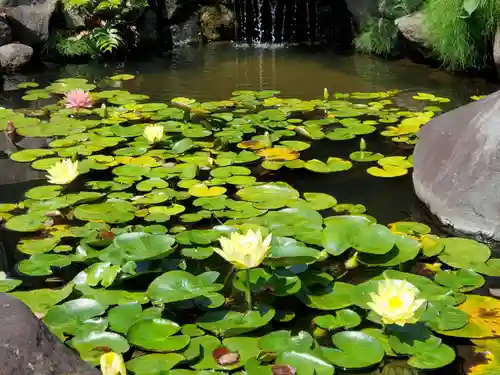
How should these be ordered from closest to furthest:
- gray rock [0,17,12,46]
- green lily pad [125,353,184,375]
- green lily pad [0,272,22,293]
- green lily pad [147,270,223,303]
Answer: green lily pad [125,353,184,375] → green lily pad [147,270,223,303] → green lily pad [0,272,22,293] → gray rock [0,17,12,46]

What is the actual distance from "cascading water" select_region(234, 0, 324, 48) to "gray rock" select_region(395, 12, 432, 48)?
2254 mm

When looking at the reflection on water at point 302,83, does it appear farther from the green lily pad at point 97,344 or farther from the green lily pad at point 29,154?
the green lily pad at point 97,344

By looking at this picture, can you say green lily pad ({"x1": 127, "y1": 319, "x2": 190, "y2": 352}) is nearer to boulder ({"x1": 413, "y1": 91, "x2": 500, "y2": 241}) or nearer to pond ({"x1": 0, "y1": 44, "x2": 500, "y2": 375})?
pond ({"x1": 0, "y1": 44, "x2": 500, "y2": 375})

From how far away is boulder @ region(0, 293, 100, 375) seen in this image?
132 cm

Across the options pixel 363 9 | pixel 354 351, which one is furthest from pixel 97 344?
pixel 363 9

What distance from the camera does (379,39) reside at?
7.14 m

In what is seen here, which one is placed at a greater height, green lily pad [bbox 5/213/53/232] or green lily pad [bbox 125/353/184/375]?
green lily pad [bbox 5/213/53/232]

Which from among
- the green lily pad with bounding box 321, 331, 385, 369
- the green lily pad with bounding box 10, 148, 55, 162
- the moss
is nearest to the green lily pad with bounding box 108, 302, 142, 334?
the green lily pad with bounding box 321, 331, 385, 369

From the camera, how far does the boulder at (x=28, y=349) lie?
4.32 feet

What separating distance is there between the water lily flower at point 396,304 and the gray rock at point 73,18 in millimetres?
6440

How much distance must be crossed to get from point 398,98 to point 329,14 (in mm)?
4138

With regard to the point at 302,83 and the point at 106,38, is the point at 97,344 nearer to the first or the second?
the point at 302,83

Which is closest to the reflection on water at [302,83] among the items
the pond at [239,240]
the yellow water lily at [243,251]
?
the pond at [239,240]

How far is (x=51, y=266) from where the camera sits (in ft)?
7.49
